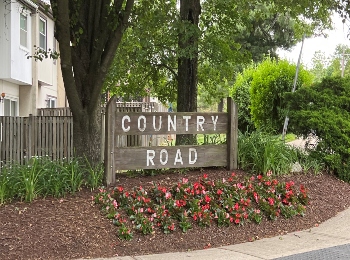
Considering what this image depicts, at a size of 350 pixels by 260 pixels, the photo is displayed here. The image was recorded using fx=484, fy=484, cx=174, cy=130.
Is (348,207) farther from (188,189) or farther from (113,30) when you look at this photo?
(113,30)

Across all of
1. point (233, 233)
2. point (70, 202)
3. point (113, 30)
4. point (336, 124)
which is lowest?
point (233, 233)

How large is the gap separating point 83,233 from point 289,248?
262 centimetres

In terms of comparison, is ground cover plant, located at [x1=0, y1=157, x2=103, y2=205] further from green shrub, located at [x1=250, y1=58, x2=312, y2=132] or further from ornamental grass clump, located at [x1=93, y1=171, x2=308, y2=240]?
green shrub, located at [x1=250, y1=58, x2=312, y2=132]

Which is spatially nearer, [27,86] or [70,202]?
[70,202]

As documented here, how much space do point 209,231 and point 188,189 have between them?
0.77 meters

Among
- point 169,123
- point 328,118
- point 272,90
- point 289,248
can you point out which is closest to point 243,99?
point 272,90

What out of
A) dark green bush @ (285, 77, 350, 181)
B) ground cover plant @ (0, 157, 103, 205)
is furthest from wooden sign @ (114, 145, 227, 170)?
dark green bush @ (285, 77, 350, 181)

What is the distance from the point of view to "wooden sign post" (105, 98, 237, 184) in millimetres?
7531

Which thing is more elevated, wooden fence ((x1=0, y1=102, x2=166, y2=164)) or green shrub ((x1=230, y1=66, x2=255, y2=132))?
green shrub ((x1=230, y1=66, x2=255, y2=132))

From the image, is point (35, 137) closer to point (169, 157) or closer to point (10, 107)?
point (10, 107)

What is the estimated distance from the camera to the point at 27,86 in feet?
63.2

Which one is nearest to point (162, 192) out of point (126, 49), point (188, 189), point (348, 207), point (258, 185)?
point (188, 189)

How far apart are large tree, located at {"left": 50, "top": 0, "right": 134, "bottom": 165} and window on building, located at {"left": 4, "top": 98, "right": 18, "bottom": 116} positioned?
10.8 meters

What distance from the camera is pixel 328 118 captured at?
1015 cm
